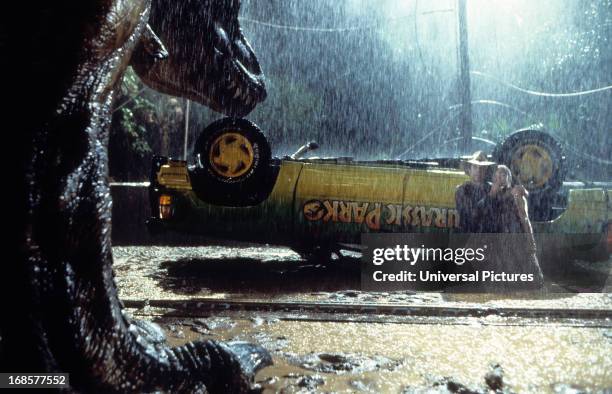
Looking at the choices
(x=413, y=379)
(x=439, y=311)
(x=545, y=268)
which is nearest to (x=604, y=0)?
(x=545, y=268)

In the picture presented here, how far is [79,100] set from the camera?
62.2 inches

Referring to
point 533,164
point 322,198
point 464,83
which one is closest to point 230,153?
point 322,198

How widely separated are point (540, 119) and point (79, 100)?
71.0ft

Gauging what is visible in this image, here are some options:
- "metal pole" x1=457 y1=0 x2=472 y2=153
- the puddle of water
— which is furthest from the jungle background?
the puddle of water

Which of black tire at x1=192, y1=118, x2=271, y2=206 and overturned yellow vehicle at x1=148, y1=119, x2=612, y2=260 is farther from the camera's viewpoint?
overturned yellow vehicle at x1=148, y1=119, x2=612, y2=260

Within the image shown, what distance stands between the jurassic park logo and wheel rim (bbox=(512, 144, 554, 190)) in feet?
3.32

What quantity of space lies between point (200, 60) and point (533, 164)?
486cm

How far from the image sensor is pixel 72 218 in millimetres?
1515

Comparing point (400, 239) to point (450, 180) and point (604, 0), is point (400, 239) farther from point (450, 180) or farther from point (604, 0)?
point (604, 0)

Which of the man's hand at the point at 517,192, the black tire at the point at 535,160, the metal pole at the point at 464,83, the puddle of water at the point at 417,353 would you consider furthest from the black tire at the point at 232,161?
the metal pole at the point at 464,83

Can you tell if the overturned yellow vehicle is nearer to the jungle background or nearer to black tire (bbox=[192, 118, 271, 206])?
black tire (bbox=[192, 118, 271, 206])

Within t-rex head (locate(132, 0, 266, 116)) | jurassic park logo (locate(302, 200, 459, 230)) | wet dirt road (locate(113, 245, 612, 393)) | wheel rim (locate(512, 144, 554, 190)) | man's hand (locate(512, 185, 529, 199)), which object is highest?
t-rex head (locate(132, 0, 266, 116))

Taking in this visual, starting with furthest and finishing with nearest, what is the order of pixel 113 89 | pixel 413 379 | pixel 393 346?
pixel 393 346 → pixel 413 379 → pixel 113 89

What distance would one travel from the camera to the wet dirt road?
2.65 metres
